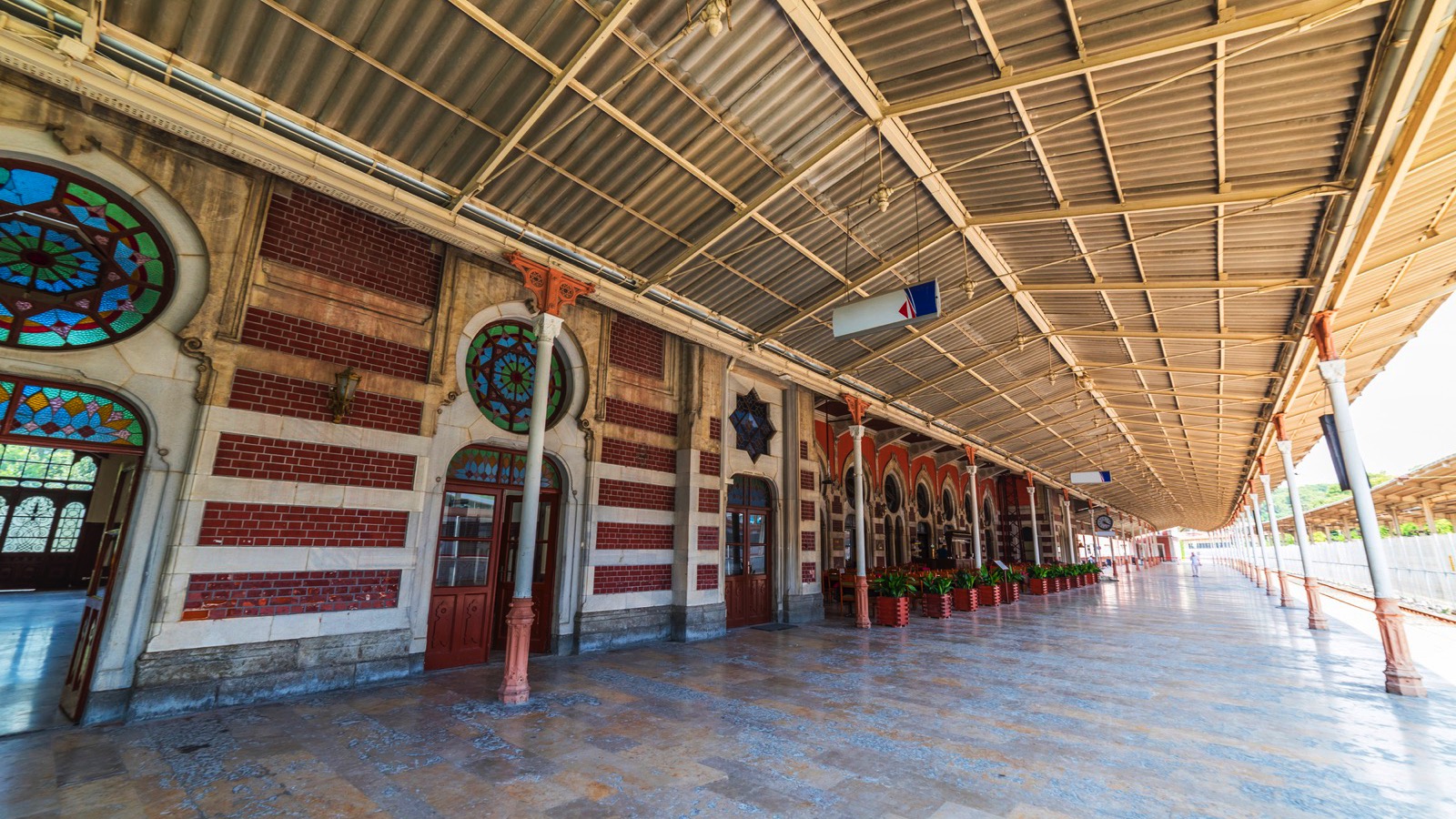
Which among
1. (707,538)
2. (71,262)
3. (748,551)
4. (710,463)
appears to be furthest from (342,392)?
(748,551)

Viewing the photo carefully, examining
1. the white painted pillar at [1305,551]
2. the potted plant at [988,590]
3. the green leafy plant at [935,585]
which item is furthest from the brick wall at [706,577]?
the white painted pillar at [1305,551]

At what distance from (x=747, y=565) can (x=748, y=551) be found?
292 millimetres

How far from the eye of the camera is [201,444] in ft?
17.7

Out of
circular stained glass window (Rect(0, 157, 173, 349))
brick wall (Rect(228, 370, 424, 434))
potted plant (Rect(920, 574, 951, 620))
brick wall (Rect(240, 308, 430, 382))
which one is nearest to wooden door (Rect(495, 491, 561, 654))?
brick wall (Rect(228, 370, 424, 434))

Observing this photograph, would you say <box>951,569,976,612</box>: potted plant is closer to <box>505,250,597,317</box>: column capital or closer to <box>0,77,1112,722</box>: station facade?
<box>0,77,1112,722</box>: station facade

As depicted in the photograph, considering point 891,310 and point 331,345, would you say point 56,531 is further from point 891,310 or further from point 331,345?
point 891,310

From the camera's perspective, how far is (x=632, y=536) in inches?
367

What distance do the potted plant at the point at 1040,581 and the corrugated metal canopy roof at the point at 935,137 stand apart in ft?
38.4

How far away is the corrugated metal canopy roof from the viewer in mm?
4973

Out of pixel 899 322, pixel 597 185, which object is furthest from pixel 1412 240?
pixel 597 185

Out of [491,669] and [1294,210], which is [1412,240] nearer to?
[1294,210]

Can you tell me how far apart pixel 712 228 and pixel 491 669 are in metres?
6.41

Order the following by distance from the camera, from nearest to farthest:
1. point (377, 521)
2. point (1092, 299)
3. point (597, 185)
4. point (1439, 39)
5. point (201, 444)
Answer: point (1439, 39) < point (201, 444) < point (377, 521) < point (597, 185) < point (1092, 299)

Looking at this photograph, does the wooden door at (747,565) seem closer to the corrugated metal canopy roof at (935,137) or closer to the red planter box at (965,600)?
the corrugated metal canopy roof at (935,137)
